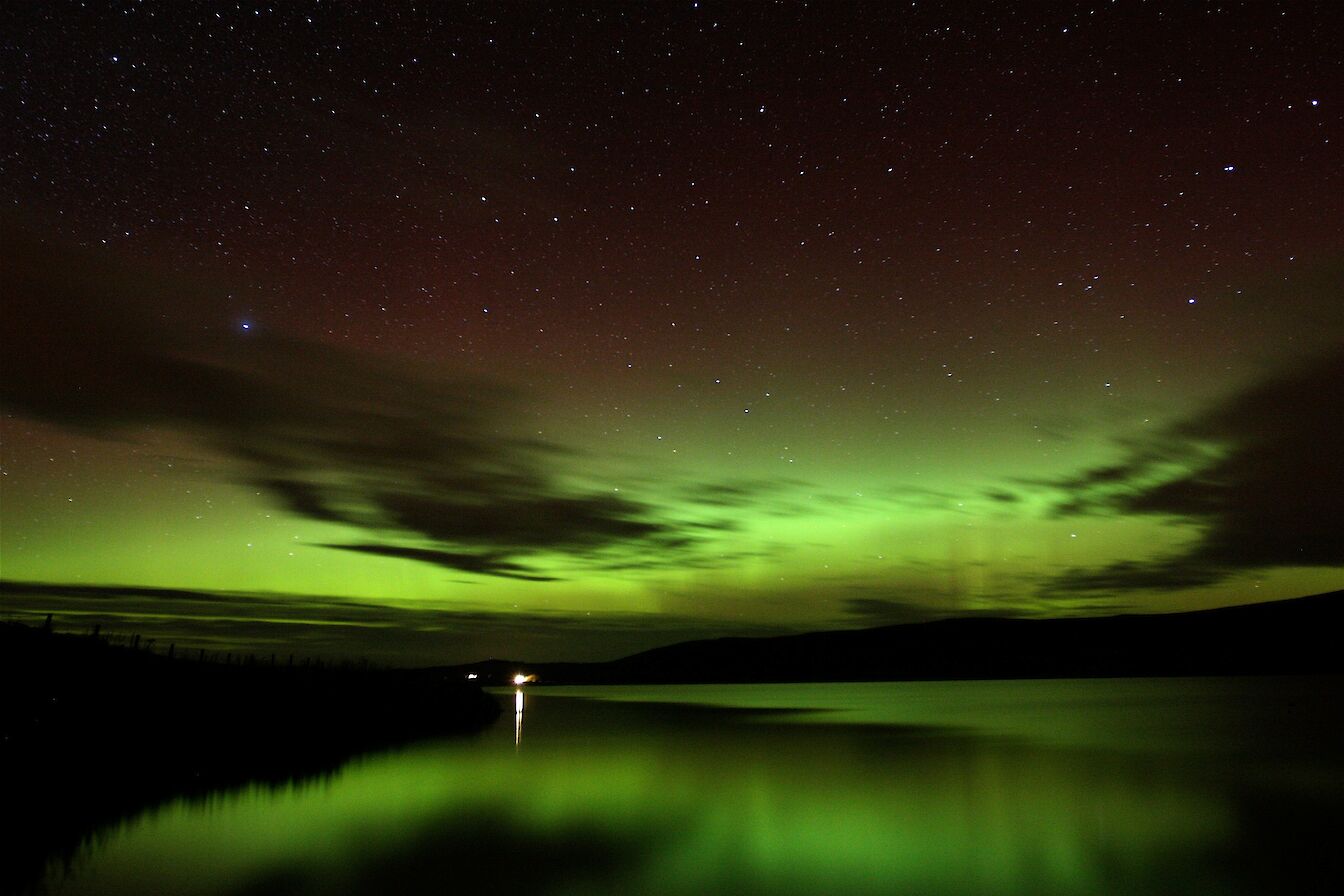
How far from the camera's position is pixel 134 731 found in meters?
23.7

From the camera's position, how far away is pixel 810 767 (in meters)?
30.6

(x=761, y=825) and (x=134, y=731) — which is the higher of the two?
(x=134, y=731)

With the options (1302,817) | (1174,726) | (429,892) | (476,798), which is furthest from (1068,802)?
(1174,726)

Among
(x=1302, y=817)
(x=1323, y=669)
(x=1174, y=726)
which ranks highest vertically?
(x=1302, y=817)

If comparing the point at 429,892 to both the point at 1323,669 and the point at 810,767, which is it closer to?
the point at 810,767

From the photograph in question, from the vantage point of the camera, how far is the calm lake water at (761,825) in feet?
46.5

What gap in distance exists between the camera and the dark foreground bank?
17.8 metres

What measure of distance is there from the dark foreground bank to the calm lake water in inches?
46.5

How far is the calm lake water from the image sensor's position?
46.5 ft

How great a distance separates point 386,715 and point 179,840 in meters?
23.1

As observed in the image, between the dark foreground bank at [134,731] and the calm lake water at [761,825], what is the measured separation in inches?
46.5

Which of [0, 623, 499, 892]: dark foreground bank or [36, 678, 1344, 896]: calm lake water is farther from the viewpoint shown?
[0, 623, 499, 892]: dark foreground bank

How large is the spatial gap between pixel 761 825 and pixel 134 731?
15980 mm

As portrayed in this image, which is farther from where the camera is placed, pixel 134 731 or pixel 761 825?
pixel 134 731
